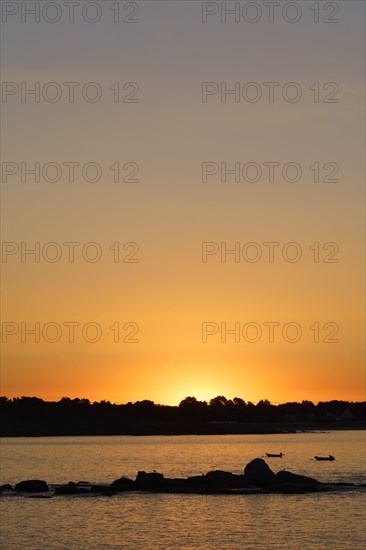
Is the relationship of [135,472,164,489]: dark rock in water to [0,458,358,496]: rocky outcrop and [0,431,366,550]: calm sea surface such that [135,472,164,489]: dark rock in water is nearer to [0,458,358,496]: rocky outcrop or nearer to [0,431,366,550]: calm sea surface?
[0,458,358,496]: rocky outcrop

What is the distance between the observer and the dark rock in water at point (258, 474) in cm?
9553

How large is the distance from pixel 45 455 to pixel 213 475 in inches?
3066

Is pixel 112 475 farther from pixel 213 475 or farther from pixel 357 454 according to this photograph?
pixel 357 454

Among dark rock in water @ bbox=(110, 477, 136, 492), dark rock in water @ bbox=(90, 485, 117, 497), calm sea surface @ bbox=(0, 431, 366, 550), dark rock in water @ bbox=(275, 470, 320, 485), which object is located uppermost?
dark rock in water @ bbox=(275, 470, 320, 485)

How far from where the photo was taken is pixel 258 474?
97250mm

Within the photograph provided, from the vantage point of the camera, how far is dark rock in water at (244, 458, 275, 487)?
313 ft

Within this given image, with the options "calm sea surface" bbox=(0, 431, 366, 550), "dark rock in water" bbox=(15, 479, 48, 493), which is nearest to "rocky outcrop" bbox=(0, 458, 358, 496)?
"dark rock in water" bbox=(15, 479, 48, 493)

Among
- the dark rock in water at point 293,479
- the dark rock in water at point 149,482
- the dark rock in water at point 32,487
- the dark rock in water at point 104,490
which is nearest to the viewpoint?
the dark rock in water at point 104,490

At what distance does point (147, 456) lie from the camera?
173 meters

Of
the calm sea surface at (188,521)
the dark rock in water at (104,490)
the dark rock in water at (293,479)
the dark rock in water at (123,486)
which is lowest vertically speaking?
the calm sea surface at (188,521)

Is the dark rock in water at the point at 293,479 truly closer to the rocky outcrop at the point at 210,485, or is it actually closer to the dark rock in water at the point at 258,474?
the rocky outcrop at the point at 210,485

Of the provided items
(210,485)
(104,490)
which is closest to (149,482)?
(104,490)

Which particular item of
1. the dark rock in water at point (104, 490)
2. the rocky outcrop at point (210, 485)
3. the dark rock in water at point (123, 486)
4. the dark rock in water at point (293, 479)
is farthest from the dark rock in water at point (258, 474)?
the dark rock in water at point (104, 490)

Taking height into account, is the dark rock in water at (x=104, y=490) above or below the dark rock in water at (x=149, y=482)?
below
